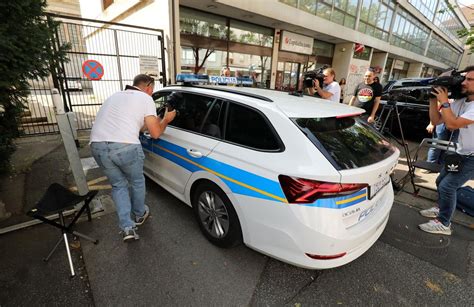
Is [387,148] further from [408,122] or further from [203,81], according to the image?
[408,122]

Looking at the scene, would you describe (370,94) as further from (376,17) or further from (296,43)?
(376,17)

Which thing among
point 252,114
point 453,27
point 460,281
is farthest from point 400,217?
point 453,27

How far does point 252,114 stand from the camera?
2.16 metres

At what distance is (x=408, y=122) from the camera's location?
282 inches

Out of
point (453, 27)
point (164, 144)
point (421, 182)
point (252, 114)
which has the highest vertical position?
point (453, 27)

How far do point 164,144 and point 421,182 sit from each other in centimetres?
462

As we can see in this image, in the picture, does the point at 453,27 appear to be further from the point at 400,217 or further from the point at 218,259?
the point at 218,259

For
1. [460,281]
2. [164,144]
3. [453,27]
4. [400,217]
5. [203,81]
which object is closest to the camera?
[460,281]

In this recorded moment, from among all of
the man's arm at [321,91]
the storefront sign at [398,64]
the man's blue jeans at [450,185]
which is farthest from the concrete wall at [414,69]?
the man's blue jeans at [450,185]

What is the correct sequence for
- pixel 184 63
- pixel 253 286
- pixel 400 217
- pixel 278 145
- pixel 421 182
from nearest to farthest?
1. pixel 278 145
2. pixel 253 286
3. pixel 400 217
4. pixel 421 182
5. pixel 184 63

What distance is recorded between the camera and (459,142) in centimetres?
266

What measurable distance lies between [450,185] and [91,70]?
8.08 metres

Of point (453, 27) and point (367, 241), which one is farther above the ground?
point (453, 27)

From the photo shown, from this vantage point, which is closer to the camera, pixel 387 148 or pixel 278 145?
pixel 278 145
